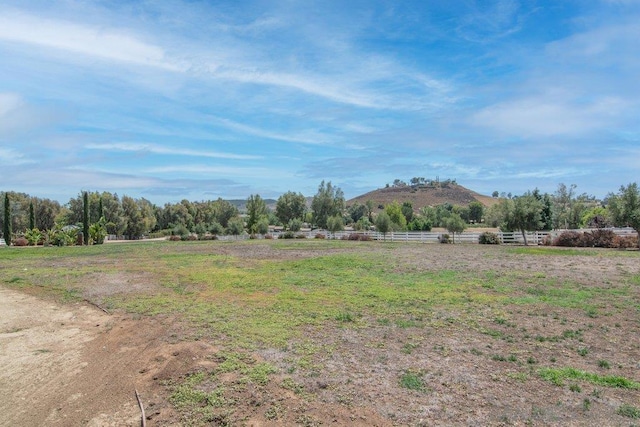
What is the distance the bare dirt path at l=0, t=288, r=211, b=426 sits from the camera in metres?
4.97

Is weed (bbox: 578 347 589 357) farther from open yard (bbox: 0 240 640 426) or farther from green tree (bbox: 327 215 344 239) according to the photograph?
green tree (bbox: 327 215 344 239)

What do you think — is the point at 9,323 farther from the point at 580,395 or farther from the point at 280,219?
the point at 280,219

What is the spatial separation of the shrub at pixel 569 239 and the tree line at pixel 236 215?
2260mm

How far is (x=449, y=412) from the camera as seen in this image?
184 inches

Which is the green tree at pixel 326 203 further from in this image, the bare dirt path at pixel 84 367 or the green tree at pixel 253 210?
the bare dirt path at pixel 84 367

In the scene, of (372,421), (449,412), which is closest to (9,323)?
(372,421)

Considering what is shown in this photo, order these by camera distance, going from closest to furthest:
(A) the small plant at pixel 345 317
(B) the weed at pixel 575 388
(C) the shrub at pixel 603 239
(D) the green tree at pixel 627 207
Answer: (B) the weed at pixel 575 388, (A) the small plant at pixel 345 317, (D) the green tree at pixel 627 207, (C) the shrub at pixel 603 239

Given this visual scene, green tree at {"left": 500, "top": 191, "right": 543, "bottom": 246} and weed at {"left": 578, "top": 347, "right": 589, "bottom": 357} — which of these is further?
green tree at {"left": 500, "top": 191, "right": 543, "bottom": 246}

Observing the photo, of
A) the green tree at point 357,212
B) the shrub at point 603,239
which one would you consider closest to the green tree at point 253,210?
the shrub at point 603,239

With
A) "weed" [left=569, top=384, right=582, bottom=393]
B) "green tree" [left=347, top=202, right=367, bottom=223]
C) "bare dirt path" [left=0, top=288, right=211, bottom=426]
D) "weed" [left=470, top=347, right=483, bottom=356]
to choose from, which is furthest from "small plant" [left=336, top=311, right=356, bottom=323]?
"green tree" [left=347, top=202, right=367, bottom=223]

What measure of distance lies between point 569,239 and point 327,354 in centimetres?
2966

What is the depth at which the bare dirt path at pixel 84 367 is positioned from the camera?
497 cm

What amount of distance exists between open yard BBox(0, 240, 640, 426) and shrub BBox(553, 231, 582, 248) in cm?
1808

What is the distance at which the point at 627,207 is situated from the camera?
2503cm
